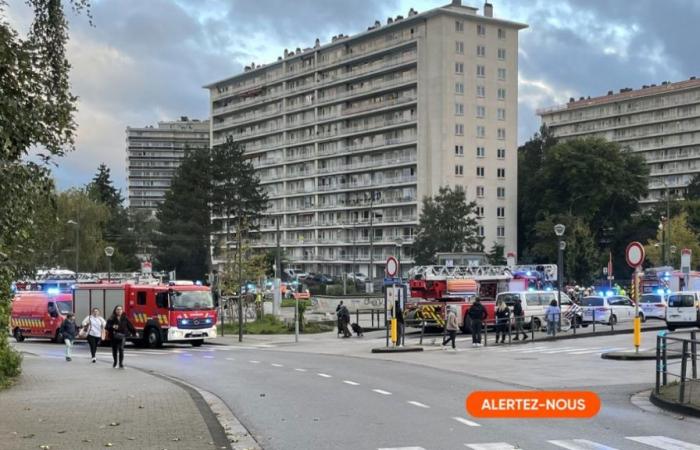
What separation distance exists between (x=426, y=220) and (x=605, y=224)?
25.7m

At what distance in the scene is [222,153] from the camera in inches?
3728

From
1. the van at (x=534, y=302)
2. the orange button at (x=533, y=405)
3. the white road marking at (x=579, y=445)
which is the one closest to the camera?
the white road marking at (x=579, y=445)

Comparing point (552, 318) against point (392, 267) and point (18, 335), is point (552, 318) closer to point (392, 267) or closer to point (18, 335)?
point (392, 267)

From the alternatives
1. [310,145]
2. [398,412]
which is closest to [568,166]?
[310,145]

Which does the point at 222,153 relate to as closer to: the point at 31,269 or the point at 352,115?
the point at 352,115

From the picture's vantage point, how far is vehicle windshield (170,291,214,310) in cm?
3396

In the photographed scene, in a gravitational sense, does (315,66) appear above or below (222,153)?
above

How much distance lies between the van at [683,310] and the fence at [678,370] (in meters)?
22.2

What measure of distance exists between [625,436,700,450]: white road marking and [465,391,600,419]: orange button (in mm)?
1916

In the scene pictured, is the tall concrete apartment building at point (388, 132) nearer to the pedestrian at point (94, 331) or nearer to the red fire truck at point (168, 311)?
the red fire truck at point (168, 311)

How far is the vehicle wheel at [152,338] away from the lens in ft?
111

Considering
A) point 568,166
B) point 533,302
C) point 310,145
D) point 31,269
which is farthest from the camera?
point 310,145

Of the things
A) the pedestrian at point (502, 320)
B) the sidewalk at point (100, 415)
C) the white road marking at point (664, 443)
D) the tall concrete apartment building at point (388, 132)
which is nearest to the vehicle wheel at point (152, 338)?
the pedestrian at point (502, 320)

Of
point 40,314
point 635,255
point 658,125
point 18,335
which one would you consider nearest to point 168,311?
point 40,314
